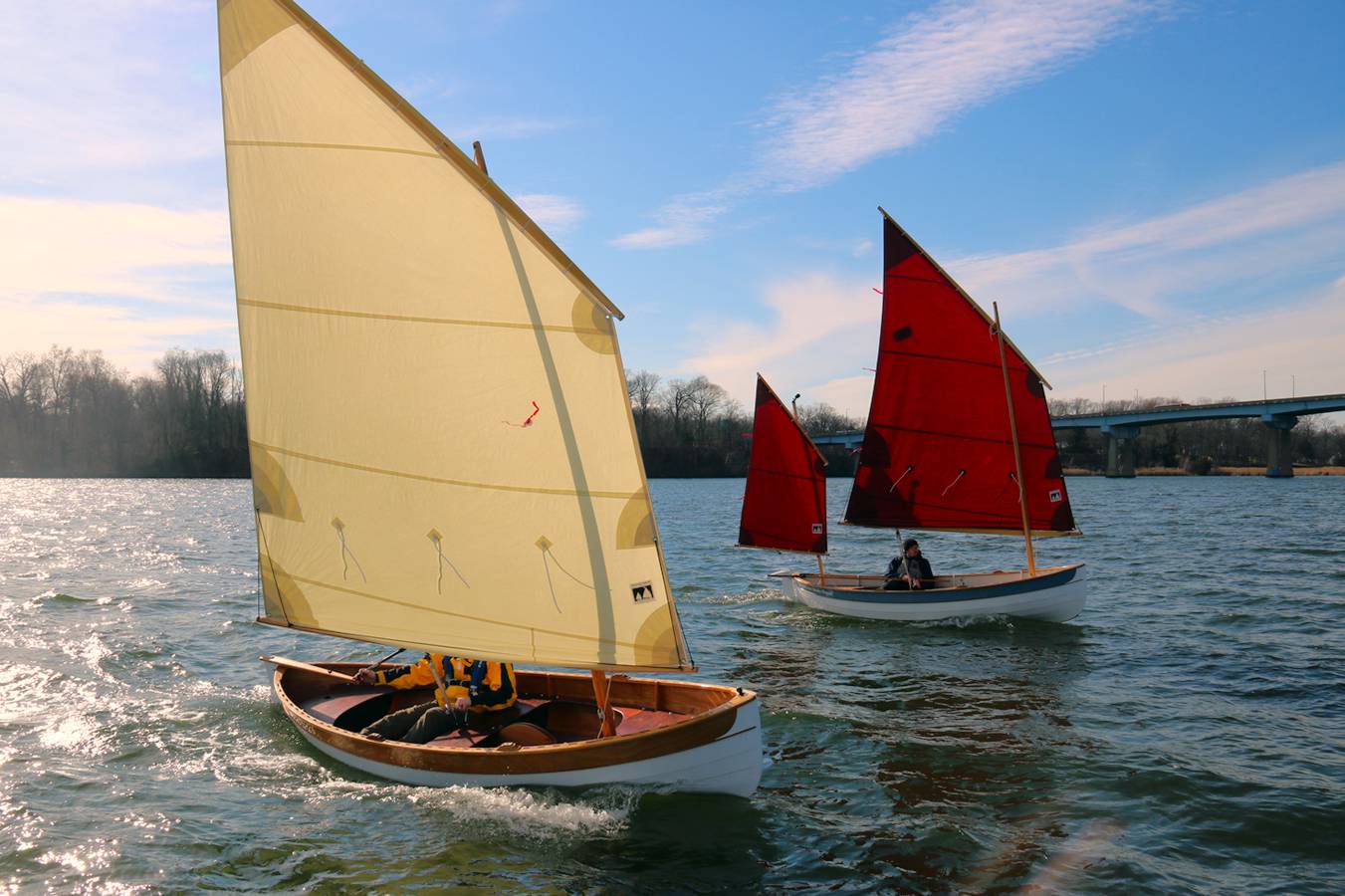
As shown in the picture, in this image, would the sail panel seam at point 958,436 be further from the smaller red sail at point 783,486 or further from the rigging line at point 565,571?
the rigging line at point 565,571

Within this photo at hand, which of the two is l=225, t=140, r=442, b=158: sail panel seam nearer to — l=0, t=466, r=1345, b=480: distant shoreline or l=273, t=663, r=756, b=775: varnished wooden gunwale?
l=273, t=663, r=756, b=775: varnished wooden gunwale

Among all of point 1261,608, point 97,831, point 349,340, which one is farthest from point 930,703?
point 1261,608

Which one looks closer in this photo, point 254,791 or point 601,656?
point 601,656

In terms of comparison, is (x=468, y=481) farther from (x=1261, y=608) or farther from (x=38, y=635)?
(x=1261, y=608)

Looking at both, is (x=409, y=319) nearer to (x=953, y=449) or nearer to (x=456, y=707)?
(x=456, y=707)

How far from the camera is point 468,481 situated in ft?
33.6

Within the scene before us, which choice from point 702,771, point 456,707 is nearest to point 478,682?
point 456,707

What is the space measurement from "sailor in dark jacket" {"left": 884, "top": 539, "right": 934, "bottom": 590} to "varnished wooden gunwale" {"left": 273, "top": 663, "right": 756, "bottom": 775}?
1201 centimetres

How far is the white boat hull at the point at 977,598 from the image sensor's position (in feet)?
69.7

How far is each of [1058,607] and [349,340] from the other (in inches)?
683

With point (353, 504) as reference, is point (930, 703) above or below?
below

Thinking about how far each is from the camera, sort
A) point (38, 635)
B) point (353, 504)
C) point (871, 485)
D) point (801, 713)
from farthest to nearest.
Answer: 1. point (871, 485)
2. point (38, 635)
3. point (801, 713)
4. point (353, 504)

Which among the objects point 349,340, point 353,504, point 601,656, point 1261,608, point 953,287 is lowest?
point 1261,608

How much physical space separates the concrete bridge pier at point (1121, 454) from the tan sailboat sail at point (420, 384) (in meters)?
119
